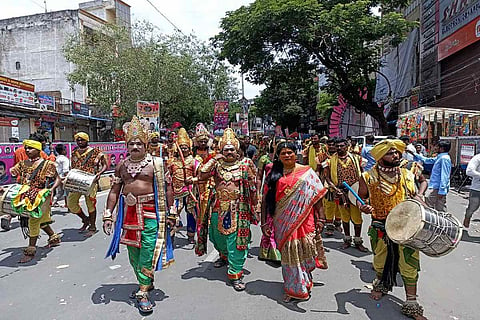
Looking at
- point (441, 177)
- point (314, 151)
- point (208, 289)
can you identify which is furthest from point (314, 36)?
point (208, 289)

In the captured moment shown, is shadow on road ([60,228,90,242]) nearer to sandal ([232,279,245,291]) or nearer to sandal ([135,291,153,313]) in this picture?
sandal ([135,291,153,313])

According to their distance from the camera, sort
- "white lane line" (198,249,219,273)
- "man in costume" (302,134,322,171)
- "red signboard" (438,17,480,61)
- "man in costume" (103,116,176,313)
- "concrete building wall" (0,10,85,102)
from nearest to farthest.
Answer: "man in costume" (103,116,176,313) < "white lane line" (198,249,219,273) < "man in costume" (302,134,322,171) < "red signboard" (438,17,480,61) < "concrete building wall" (0,10,85,102)

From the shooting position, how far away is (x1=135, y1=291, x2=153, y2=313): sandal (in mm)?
3911

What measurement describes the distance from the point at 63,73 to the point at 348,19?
68.3 feet

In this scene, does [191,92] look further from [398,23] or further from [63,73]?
[398,23]

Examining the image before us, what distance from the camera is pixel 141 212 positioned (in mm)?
4129

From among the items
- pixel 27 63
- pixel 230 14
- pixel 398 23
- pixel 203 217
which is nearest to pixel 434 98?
pixel 398 23

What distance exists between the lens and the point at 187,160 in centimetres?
669

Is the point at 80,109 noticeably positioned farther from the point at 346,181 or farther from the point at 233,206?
the point at 233,206

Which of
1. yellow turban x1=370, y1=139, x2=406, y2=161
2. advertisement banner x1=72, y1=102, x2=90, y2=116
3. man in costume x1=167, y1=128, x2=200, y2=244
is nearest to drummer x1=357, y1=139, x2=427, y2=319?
yellow turban x1=370, y1=139, x2=406, y2=161

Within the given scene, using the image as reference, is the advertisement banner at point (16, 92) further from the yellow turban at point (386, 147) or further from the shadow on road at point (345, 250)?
the yellow turban at point (386, 147)

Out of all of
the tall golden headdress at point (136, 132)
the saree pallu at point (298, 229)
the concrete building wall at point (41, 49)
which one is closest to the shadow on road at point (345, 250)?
the saree pallu at point (298, 229)

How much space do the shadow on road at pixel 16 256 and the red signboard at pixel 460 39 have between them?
15452mm

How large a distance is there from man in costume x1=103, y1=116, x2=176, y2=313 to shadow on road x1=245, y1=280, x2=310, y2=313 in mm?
997
